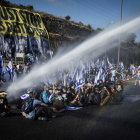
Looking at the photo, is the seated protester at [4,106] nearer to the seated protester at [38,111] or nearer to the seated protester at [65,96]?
the seated protester at [38,111]

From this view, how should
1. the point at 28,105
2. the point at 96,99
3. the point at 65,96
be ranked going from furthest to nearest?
the point at 96,99 < the point at 65,96 < the point at 28,105

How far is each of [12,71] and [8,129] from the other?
672 cm

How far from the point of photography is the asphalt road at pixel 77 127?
5266 millimetres

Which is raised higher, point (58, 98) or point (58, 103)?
point (58, 98)

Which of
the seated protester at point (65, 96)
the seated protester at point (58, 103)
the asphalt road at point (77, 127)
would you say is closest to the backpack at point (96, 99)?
the seated protester at point (65, 96)

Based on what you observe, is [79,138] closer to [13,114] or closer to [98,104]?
[13,114]

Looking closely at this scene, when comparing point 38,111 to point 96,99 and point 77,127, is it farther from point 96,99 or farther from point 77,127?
point 96,99

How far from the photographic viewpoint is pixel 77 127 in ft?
20.0

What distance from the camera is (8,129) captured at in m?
5.93

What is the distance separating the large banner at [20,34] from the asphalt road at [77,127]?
17.9 m

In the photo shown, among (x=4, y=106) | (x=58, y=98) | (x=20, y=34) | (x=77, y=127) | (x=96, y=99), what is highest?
(x=20, y=34)

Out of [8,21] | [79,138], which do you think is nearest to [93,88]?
[79,138]

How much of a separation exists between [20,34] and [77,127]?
850 inches

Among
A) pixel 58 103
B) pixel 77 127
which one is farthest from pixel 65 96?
pixel 77 127
